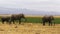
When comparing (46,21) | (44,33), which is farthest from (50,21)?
(44,33)

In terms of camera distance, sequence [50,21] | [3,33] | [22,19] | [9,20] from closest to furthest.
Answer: [3,33] → [50,21] → [9,20] → [22,19]

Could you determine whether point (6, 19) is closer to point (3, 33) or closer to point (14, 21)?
point (14, 21)

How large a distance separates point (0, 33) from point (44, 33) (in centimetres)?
365

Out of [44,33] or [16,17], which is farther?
[16,17]

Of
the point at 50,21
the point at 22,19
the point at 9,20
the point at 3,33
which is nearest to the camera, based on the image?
the point at 3,33

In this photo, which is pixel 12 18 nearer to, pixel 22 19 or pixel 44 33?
pixel 22 19

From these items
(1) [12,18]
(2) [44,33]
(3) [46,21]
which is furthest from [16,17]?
(2) [44,33]

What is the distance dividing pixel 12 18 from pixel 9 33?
2239 centimetres

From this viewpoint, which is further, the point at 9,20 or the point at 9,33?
the point at 9,20

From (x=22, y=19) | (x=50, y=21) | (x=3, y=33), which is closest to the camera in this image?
(x=3, y=33)

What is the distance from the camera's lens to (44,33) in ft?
67.3

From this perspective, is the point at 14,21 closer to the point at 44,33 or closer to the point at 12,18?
the point at 12,18

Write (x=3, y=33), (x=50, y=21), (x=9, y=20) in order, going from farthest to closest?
1. (x=9, y=20)
2. (x=50, y=21)
3. (x=3, y=33)

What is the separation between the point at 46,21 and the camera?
39031 mm
